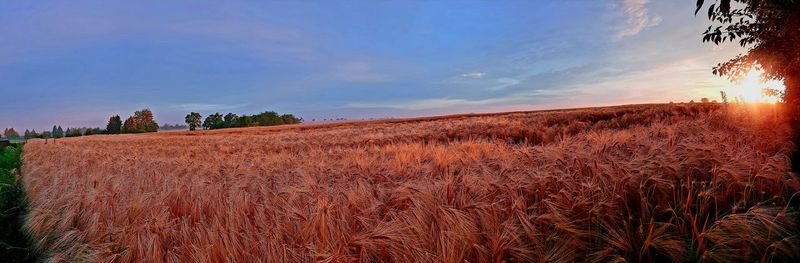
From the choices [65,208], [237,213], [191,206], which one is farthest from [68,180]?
[237,213]

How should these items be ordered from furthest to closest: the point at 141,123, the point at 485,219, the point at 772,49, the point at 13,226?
the point at 141,123 → the point at 772,49 → the point at 13,226 → the point at 485,219

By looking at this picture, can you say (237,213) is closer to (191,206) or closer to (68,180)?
(191,206)

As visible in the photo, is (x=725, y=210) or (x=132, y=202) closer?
(x=725, y=210)

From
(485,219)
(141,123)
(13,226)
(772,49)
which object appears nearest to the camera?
(485,219)

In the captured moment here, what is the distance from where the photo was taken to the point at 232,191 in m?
5.23

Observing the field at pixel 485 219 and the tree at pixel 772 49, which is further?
the tree at pixel 772 49

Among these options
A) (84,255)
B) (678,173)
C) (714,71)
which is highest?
(714,71)

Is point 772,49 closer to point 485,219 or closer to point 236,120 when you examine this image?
point 485,219

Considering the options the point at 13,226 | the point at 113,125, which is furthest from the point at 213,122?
the point at 13,226

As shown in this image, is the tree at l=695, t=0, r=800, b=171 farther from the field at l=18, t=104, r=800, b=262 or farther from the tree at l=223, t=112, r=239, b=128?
the tree at l=223, t=112, r=239, b=128

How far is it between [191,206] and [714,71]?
1636 cm

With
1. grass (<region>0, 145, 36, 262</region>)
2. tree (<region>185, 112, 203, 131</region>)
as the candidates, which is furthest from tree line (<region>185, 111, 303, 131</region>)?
grass (<region>0, 145, 36, 262</region>)

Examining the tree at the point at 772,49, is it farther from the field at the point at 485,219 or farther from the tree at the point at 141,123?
the tree at the point at 141,123

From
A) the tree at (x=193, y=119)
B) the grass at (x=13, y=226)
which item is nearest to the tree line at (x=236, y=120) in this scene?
the tree at (x=193, y=119)
